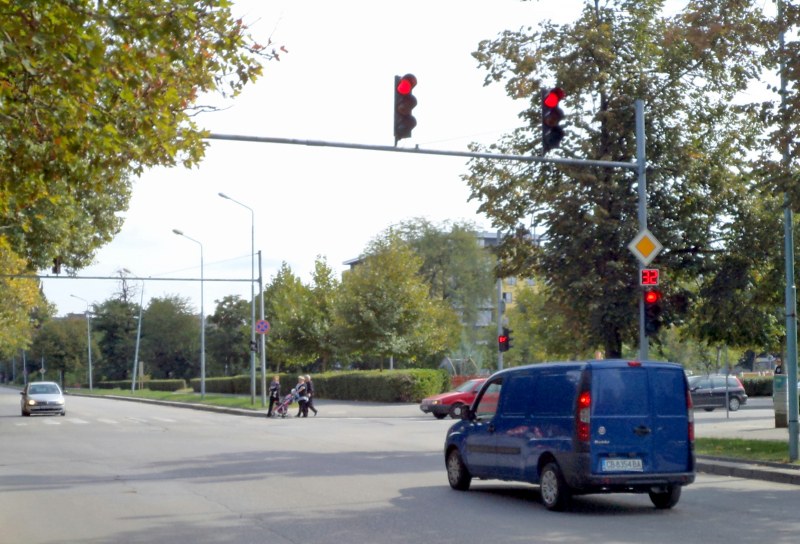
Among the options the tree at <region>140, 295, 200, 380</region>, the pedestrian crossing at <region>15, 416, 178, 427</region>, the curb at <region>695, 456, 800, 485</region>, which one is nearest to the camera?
the curb at <region>695, 456, 800, 485</region>

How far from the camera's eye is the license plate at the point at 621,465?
40.2 feet

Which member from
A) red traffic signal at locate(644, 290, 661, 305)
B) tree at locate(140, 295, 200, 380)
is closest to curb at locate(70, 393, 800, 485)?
red traffic signal at locate(644, 290, 661, 305)

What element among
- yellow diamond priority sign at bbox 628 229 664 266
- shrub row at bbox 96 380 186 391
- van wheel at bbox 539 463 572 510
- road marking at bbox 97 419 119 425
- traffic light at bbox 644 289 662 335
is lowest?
shrub row at bbox 96 380 186 391

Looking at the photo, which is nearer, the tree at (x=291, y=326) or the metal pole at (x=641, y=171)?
the metal pole at (x=641, y=171)

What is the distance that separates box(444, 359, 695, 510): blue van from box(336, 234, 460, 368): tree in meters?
41.1

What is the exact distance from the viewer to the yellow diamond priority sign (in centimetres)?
2078

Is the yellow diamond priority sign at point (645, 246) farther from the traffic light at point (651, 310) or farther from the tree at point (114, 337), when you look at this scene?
the tree at point (114, 337)

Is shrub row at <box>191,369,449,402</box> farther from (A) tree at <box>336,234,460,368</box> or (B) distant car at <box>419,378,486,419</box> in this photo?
(B) distant car at <box>419,378,486,419</box>

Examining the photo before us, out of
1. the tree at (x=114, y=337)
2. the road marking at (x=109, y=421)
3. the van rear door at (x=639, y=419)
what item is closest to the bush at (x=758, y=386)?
the road marking at (x=109, y=421)

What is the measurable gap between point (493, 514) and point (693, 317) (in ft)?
47.7

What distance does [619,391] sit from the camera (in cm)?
1251

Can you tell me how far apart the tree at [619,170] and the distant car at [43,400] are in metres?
25.5

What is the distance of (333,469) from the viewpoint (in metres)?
18.4

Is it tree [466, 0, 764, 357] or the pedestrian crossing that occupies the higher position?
tree [466, 0, 764, 357]
